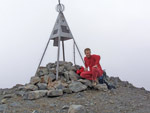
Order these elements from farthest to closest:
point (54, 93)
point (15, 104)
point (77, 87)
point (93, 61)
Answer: point (93, 61) → point (77, 87) → point (54, 93) → point (15, 104)

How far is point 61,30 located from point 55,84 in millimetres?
3050

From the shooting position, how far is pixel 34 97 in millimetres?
6520

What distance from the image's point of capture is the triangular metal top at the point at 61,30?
911 centimetres

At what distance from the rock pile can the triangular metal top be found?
58.0 inches

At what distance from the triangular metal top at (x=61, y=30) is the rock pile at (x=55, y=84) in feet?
4.83

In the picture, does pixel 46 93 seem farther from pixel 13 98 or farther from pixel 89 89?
pixel 89 89

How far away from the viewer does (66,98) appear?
21.2ft

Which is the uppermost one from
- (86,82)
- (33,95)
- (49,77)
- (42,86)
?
(49,77)

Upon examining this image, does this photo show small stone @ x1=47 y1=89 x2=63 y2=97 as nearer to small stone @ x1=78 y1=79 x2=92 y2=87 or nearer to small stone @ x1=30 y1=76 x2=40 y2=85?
small stone @ x1=78 y1=79 x2=92 y2=87

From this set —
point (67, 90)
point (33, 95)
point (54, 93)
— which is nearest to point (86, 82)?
point (67, 90)

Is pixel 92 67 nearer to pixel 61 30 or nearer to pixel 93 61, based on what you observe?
pixel 93 61

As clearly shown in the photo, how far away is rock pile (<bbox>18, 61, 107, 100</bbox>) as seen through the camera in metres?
6.71

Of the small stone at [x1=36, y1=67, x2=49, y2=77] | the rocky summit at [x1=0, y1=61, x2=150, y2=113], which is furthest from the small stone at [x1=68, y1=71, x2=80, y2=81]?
the small stone at [x1=36, y1=67, x2=49, y2=77]

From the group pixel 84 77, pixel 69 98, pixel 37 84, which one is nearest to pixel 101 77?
pixel 84 77
